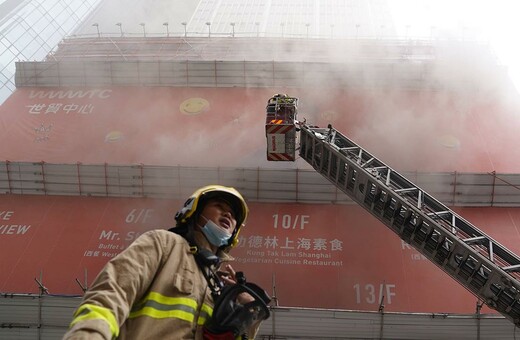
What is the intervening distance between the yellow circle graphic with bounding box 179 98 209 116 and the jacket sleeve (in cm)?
868

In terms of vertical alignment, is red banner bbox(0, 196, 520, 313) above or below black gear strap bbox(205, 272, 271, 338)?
below

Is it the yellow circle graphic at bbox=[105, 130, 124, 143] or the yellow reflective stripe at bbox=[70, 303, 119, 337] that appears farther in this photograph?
the yellow circle graphic at bbox=[105, 130, 124, 143]

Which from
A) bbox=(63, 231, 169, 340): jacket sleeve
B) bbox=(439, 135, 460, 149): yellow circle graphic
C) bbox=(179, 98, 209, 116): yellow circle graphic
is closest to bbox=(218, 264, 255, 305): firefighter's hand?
bbox=(63, 231, 169, 340): jacket sleeve

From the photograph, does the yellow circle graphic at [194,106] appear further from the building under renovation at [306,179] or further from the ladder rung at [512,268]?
the ladder rung at [512,268]

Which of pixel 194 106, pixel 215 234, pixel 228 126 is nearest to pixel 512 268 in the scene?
pixel 215 234

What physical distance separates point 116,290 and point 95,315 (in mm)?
170

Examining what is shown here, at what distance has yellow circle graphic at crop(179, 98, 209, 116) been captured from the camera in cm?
1059

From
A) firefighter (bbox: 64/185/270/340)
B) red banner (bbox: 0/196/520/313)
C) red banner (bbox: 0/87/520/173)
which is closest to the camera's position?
firefighter (bbox: 64/185/270/340)

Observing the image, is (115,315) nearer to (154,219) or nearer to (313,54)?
(154,219)

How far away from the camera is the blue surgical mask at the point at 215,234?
2420 millimetres

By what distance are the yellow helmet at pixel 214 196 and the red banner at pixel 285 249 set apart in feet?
14.1

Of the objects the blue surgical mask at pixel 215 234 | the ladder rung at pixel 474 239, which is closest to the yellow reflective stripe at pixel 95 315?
the blue surgical mask at pixel 215 234

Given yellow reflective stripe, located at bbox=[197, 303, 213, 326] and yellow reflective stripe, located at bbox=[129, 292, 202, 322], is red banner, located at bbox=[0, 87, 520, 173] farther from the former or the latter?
yellow reflective stripe, located at bbox=[129, 292, 202, 322]

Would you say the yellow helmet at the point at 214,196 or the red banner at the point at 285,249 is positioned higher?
the yellow helmet at the point at 214,196
